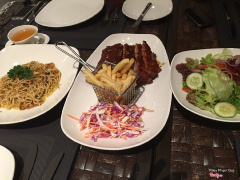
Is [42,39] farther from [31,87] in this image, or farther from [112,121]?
[112,121]

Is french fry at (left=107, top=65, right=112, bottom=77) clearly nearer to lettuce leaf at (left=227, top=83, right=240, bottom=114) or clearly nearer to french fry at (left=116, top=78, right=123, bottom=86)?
french fry at (left=116, top=78, right=123, bottom=86)

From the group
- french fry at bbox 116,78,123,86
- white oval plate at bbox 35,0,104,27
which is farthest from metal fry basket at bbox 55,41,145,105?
white oval plate at bbox 35,0,104,27

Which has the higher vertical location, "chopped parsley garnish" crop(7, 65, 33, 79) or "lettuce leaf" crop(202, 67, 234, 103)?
"chopped parsley garnish" crop(7, 65, 33, 79)

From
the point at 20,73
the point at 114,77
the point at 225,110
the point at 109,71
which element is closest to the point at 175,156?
the point at 225,110

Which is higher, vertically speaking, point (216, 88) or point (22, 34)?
point (22, 34)

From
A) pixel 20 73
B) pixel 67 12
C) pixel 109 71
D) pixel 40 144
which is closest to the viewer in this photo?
pixel 40 144

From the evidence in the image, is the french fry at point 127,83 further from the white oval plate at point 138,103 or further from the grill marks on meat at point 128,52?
the grill marks on meat at point 128,52
